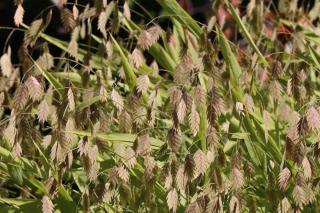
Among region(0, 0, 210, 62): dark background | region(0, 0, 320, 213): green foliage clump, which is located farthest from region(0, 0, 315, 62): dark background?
region(0, 0, 320, 213): green foliage clump

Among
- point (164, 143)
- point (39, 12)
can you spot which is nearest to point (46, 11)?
point (39, 12)

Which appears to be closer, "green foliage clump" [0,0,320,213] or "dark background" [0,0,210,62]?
"green foliage clump" [0,0,320,213]

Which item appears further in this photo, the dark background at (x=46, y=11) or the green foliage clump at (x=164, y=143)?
the dark background at (x=46, y=11)

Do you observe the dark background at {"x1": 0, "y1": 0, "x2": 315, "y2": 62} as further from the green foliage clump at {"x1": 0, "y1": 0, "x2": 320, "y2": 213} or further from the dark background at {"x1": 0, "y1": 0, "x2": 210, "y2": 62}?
the green foliage clump at {"x1": 0, "y1": 0, "x2": 320, "y2": 213}

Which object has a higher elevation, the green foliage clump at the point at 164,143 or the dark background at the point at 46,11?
the green foliage clump at the point at 164,143

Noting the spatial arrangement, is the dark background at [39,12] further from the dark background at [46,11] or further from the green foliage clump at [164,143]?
the green foliage clump at [164,143]

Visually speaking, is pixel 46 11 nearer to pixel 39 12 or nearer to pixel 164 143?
pixel 39 12

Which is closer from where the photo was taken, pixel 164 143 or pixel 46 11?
pixel 164 143

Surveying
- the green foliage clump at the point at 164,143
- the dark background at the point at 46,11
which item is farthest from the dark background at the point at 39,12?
the green foliage clump at the point at 164,143

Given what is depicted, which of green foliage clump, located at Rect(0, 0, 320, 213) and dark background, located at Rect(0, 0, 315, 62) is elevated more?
green foliage clump, located at Rect(0, 0, 320, 213)

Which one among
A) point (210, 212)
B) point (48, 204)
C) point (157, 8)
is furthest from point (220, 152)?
point (157, 8)

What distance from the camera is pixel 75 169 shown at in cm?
238

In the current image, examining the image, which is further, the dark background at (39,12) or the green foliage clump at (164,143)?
the dark background at (39,12)

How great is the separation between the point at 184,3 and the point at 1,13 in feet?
6.47
